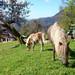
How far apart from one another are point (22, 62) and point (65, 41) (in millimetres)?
2845

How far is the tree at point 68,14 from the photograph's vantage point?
61.8 meters

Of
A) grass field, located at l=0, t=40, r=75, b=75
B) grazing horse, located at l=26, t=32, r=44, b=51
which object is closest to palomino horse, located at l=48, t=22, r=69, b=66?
grass field, located at l=0, t=40, r=75, b=75

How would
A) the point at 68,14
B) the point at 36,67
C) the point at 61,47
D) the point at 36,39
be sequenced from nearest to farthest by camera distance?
the point at 61,47
the point at 36,67
the point at 36,39
the point at 68,14

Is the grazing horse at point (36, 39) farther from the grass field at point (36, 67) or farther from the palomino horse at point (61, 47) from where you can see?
the palomino horse at point (61, 47)

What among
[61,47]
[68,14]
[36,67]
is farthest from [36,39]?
[68,14]

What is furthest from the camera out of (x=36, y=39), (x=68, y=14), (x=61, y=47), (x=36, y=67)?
(x=68, y=14)

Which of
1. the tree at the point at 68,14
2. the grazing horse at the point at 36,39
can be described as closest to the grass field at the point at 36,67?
the grazing horse at the point at 36,39

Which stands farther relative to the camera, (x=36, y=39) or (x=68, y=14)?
(x=68, y=14)

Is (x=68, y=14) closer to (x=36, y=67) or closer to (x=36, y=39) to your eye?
(x=36, y=39)

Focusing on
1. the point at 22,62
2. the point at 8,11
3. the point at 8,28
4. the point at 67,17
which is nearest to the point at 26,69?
the point at 22,62

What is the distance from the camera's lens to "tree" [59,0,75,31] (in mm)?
61797

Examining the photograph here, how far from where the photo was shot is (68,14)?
6725 centimetres

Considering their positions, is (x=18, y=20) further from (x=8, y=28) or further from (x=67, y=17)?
(x=67, y=17)

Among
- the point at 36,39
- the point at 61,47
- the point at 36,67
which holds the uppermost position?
the point at 61,47
